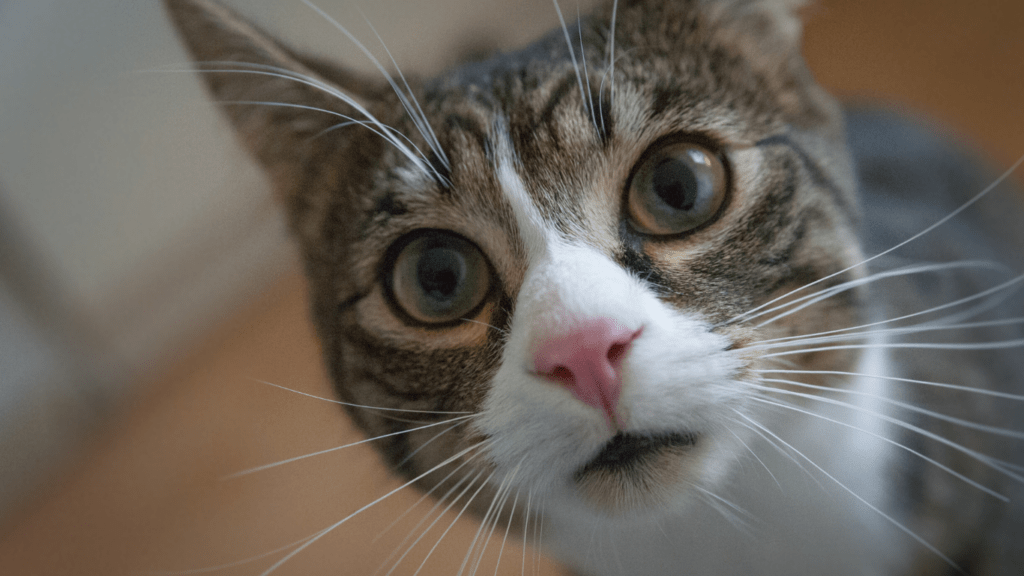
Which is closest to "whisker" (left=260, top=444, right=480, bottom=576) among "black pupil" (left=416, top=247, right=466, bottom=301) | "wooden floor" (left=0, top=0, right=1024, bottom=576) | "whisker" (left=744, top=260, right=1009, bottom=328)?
"wooden floor" (left=0, top=0, right=1024, bottom=576)

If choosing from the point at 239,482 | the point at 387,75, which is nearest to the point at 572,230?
the point at 387,75

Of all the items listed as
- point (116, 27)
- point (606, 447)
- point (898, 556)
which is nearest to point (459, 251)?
point (606, 447)

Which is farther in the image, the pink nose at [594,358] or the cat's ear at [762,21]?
the cat's ear at [762,21]

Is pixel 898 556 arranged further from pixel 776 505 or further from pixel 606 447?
pixel 606 447

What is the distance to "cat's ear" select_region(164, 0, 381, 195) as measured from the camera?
1.42 ft

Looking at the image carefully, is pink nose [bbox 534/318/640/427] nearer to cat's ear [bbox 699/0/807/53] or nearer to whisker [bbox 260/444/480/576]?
whisker [bbox 260/444/480/576]

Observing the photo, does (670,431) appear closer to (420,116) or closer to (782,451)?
(782,451)

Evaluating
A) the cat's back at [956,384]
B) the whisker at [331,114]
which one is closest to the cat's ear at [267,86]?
the whisker at [331,114]

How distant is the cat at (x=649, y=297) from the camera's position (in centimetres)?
39

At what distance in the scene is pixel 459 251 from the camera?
0.44m

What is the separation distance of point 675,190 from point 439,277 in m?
0.18

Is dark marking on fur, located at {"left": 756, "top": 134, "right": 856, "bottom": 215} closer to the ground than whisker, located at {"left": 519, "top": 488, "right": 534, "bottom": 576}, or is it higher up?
higher up

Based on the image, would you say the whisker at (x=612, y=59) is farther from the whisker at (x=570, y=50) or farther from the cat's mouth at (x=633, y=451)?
the cat's mouth at (x=633, y=451)

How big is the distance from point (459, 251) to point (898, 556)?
40cm
